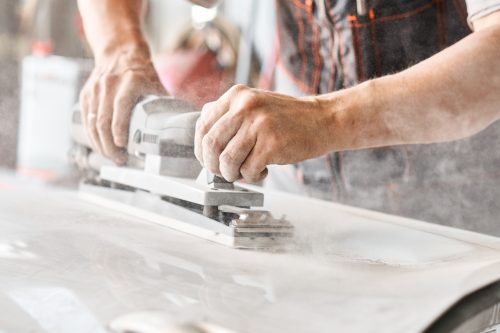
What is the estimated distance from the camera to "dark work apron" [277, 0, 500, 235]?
3.96ft

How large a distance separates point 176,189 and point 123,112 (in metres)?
0.21

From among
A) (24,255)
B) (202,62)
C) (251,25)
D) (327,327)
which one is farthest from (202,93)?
(202,62)

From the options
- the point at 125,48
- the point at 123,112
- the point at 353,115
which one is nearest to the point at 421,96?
the point at 353,115

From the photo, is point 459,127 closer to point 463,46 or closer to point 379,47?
point 463,46

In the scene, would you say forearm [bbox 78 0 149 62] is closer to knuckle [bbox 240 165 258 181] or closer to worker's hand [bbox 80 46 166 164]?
worker's hand [bbox 80 46 166 164]

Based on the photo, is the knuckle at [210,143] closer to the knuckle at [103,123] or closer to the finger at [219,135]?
the finger at [219,135]

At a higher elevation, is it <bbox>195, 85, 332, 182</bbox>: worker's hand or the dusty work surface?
<bbox>195, 85, 332, 182</bbox>: worker's hand

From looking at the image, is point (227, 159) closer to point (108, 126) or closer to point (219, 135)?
point (219, 135)

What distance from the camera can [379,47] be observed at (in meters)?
1.23

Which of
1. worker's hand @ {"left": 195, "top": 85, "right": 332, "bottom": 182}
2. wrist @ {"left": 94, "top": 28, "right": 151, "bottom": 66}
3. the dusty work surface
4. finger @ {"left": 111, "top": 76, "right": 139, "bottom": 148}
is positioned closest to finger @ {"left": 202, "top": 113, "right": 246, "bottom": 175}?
worker's hand @ {"left": 195, "top": 85, "right": 332, "bottom": 182}

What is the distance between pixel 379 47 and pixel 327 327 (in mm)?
741

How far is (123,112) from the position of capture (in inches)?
43.9

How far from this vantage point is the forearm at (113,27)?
1.26 m

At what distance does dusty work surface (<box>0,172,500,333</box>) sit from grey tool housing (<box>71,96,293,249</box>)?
27mm
